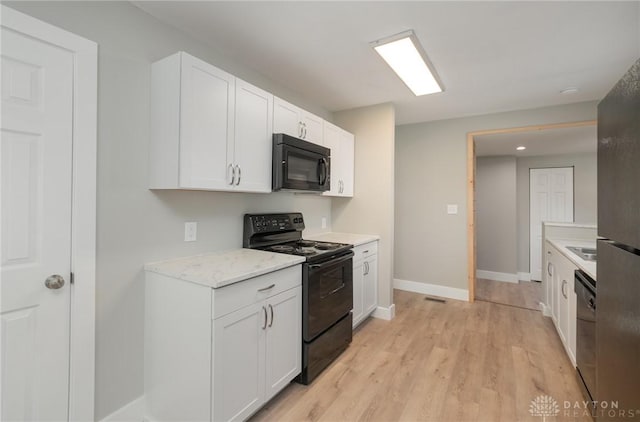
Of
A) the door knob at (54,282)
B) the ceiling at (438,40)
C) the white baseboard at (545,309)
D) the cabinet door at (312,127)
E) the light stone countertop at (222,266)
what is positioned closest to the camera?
the door knob at (54,282)

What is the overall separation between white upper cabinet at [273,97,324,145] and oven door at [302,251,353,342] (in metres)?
1.13

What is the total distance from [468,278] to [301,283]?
9.22 ft

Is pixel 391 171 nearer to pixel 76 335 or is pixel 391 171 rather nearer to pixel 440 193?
pixel 440 193

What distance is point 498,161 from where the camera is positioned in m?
5.24

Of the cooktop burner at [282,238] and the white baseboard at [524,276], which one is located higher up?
the cooktop burner at [282,238]

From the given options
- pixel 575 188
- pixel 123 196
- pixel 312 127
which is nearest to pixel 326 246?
pixel 312 127

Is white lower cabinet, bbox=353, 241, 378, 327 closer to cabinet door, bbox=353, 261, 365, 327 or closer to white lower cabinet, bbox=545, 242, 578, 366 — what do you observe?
cabinet door, bbox=353, 261, 365, 327

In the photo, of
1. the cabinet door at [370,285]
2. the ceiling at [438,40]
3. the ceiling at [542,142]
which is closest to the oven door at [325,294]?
the cabinet door at [370,285]

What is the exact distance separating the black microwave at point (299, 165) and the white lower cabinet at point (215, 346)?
2.51 feet

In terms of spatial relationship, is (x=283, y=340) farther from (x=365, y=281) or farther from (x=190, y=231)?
(x=365, y=281)

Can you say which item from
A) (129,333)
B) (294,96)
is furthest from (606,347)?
(294,96)

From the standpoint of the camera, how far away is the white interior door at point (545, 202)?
5.12 metres

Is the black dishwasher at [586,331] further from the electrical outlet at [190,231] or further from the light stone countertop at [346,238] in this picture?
the electrical outlet at [190,231]

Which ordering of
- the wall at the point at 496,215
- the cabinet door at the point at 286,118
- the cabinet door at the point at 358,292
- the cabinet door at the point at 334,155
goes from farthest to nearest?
the wall at the point at 496,215 < the cabinet door at the point at 334,155 < the cabinet door at the point at 358,292 < the cabinet door at the point at 286,118
